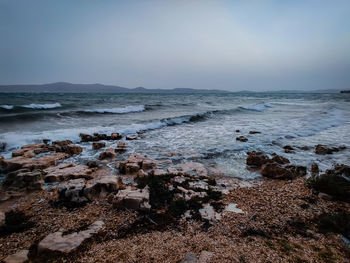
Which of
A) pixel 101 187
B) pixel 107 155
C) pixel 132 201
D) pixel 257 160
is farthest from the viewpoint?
pixel 107 155

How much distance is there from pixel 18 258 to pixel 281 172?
6.17 meters

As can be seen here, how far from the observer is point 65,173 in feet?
17.9

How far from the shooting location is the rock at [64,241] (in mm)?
2721

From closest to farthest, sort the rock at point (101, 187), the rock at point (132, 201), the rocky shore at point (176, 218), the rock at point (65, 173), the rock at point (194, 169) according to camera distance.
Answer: the rocky shore at point (176, 218), the rock at point (132, 201), the rock at point (101, 187), the rock at point (65, 173), the rock at point (194, 169)

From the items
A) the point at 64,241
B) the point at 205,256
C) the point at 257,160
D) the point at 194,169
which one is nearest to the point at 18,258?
the point at 64,241

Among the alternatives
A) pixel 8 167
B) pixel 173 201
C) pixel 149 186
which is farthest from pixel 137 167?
pixel 8 167

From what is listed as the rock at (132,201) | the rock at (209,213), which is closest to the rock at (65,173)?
the rock at (132,201)

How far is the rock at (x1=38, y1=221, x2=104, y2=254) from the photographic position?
2.72 meters

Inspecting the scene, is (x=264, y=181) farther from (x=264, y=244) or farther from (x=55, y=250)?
(x=55, y=250)

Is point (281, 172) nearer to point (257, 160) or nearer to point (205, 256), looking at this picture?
point (257, 160)

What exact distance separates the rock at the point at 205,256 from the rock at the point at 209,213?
0.85 meters

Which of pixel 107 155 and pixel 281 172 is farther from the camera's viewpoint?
pixel 107 155

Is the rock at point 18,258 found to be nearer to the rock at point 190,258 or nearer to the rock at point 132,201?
the rock at point 132,201

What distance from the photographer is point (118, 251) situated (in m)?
2.70
